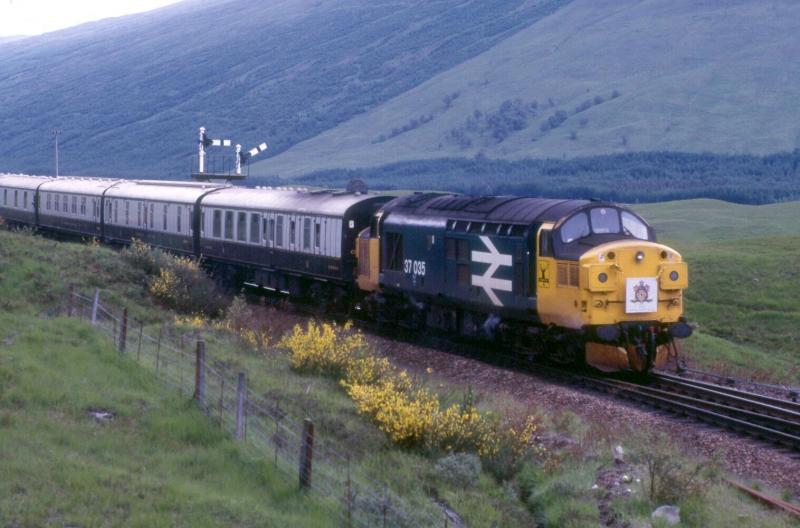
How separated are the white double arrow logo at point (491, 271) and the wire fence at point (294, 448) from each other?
6.78 metres

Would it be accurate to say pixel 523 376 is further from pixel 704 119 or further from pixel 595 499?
pixel 704 119

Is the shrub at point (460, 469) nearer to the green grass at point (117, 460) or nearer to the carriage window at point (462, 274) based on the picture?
the green grass at point (117, 460)

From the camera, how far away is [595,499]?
13.9m

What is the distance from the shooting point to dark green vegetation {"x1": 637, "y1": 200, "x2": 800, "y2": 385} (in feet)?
114

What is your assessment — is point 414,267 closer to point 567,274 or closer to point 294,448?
point 567,274

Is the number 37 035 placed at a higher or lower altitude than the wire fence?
higher

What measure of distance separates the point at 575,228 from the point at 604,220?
73 centimetres

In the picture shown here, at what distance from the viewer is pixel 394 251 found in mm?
28922

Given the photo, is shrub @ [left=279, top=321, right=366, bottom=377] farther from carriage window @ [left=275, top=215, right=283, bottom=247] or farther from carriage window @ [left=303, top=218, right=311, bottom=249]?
carriage window @ [left=275, top=215, right=283, bottom=247]

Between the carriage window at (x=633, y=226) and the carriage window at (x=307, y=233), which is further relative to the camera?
the carriage window at (x=307, y=233)

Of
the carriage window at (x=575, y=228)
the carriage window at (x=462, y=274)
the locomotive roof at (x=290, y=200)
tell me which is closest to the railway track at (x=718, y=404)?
the carriage window at (x=575, y=228)

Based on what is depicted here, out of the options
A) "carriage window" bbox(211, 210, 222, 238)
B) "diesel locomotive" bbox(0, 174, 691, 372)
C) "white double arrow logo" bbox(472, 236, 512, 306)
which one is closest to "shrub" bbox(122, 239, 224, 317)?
"diesel locomotive" bbox(0, 174, 691, 372)

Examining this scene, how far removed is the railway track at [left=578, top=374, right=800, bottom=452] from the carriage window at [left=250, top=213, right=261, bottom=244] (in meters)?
17.2

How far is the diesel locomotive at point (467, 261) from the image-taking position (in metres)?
21.2
